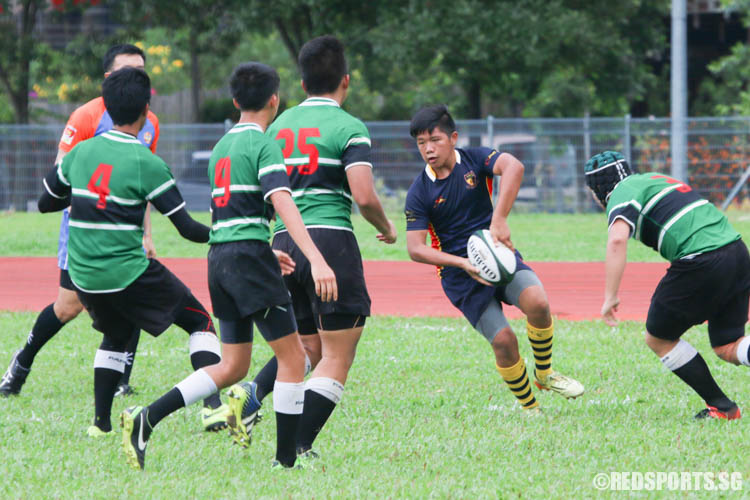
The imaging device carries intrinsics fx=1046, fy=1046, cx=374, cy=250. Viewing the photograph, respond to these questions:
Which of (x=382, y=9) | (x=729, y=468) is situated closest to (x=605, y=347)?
(x=729, y=468)

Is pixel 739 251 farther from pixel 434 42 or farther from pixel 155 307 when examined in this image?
pixel 434 42

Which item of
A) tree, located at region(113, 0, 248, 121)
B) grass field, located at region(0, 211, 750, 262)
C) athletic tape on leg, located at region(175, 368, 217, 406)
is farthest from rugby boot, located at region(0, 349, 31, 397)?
tree, located at region(113, 0, 248, 121)

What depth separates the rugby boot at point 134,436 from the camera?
200 inches

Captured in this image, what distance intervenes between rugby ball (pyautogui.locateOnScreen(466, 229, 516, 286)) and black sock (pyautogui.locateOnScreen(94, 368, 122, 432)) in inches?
84.8

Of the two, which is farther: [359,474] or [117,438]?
[117,438]

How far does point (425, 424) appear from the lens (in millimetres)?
6199

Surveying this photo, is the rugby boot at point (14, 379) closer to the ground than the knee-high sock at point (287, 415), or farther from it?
closer to the ground

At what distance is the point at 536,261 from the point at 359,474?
10.3 metres

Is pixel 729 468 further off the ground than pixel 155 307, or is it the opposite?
pixel 155 307

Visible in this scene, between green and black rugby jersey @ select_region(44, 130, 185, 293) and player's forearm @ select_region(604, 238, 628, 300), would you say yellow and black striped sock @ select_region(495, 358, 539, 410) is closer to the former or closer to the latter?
player's forearm @ select_region(604, 238, 628, 300)

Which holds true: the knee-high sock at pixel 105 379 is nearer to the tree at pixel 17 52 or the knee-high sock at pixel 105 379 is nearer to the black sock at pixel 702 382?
the black sock at pixel 702 382

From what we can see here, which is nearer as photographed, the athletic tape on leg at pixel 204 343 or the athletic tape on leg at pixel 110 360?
the athletic tape on leg at pixel 110 360

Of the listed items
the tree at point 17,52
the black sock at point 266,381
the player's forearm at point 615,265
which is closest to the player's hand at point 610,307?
the player's forearm at point 615,265

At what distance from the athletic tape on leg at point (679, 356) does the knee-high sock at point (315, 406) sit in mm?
2074
